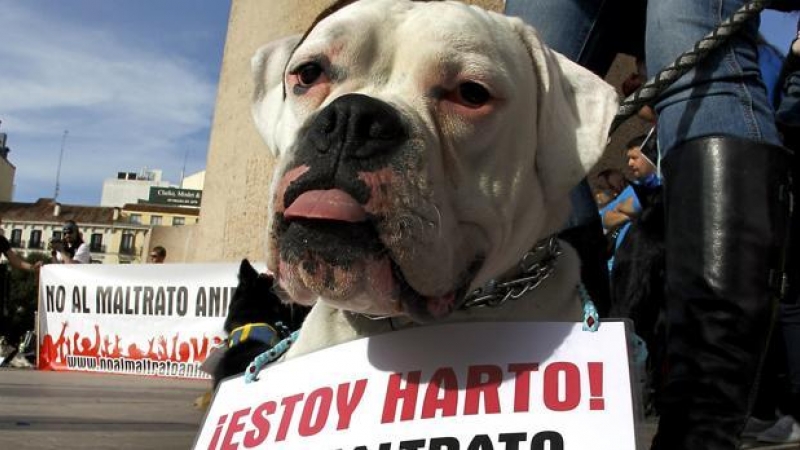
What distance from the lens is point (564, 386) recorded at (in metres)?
1.42

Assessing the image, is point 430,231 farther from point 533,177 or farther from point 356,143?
point 533,177

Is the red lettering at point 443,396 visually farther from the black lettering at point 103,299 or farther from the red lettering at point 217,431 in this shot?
the black lettering at point 103,299

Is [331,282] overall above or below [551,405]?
above

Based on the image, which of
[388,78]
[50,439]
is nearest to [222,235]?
[50,439]

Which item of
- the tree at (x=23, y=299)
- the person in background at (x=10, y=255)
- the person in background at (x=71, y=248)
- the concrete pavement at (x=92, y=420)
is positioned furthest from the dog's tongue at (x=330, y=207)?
the tree at (x=23, y=299)

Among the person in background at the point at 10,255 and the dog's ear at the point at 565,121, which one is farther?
the person in background at the point at 10,255

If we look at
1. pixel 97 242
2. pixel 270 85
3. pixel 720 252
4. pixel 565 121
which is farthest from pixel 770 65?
pixel 97 242

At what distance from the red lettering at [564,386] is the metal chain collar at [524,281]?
11.4 inches

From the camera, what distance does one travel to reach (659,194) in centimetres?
284

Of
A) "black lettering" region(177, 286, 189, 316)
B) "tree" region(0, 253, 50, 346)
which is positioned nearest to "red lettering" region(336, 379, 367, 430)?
"black lettering" region(177, 286, 189, 316)

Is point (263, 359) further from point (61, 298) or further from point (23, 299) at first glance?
point (23, 299)

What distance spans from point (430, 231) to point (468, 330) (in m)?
0.20

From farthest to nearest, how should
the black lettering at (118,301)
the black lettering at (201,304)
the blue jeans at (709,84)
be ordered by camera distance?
the black lettering at (118,301) → the black lettering at (201,304) → the blue jeans at (709,84)

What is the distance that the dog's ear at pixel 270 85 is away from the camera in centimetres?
208
